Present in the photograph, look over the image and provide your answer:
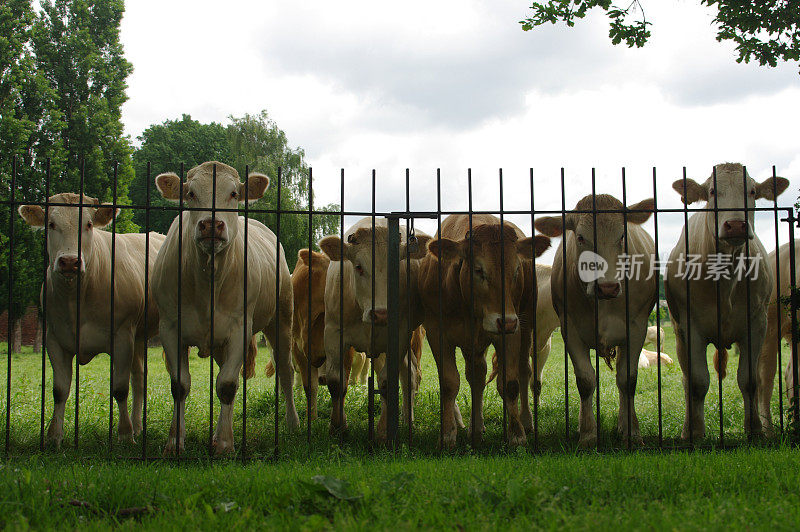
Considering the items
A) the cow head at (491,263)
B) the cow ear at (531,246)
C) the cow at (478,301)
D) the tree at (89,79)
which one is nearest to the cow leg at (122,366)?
the cow at (478,301)

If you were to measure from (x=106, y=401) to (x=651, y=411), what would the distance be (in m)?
8.34

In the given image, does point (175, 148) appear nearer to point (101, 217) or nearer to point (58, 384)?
point (101, 217)

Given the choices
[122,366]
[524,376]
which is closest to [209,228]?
[122,366]

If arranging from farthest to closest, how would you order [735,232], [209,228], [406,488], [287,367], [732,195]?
[287,367] < [732,195] < [735,232] < [209,228] < [406,488]

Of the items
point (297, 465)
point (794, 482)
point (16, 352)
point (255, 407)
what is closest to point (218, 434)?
point (297, 465)

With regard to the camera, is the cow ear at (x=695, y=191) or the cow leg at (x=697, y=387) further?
the cow ear at (x=695, y=191)

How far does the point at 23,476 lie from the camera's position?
167 inches

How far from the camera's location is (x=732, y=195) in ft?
21.9

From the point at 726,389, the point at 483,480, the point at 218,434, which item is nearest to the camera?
the point at 483,480

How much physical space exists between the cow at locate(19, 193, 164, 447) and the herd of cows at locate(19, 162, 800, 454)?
1 cm

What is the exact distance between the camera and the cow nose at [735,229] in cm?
621

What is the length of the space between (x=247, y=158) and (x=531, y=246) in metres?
29.6

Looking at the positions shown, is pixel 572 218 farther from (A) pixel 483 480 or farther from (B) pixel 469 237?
(A) pixel 483 480

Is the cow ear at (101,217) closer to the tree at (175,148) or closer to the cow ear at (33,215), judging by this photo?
the cow ear at (33,215)
